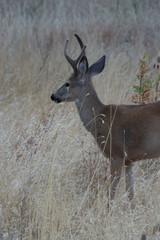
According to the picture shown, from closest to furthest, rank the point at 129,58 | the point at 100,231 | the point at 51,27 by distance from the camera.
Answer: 1. the point at 100,231
2. the point at 129,58
3. the point at 51,27

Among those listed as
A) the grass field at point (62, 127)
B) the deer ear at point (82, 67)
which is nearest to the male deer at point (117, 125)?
the deer ear at point (82, 67)

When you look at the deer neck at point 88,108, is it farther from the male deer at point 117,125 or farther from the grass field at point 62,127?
the grass field at point 62,127

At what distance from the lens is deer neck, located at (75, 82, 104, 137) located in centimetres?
500

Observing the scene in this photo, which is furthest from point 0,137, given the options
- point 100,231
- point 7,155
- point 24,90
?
point 24,90

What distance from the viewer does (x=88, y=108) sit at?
5.05 meters

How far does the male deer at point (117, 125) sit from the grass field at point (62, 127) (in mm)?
204

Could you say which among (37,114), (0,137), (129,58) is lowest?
(129,58)

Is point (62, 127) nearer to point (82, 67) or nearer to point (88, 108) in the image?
point (88, 108)

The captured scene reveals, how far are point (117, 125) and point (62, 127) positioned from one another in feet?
1.87

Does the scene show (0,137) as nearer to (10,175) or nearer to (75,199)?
(10,175)

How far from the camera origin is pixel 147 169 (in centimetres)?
498

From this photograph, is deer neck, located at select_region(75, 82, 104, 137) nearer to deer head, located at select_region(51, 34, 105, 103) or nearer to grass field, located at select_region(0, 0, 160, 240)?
deer head, located at select_region(51, 34, 105, 103)

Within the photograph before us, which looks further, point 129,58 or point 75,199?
point 129,58

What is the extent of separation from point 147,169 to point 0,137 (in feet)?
5.18
